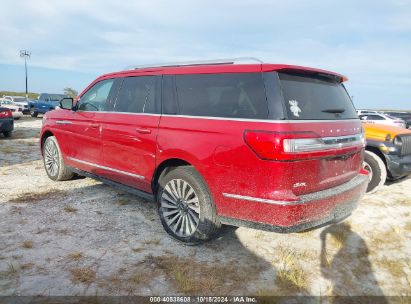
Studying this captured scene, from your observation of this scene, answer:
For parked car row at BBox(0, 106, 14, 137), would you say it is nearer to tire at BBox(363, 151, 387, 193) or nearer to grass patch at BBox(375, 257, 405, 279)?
tire at BBox(363, 151, 387, 193)

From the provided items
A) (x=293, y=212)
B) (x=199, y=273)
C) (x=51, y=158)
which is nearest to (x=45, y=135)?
(x=51, y=158)

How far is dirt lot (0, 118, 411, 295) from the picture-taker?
Result: 293cm

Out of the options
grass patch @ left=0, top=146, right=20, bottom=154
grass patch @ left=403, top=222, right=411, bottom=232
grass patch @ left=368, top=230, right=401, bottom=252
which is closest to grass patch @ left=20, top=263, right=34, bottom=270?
grass patch @ left=368, top=230, right=401, bottom=252

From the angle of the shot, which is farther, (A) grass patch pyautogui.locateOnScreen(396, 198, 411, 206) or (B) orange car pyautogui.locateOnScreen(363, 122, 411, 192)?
(B) orange car pyautogui.locateOnScreen(363, 122, 411, 192)

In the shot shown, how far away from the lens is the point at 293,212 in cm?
293

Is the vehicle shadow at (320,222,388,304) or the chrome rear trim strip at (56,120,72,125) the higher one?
the chrome rear trim strip at (56,120,72,125)

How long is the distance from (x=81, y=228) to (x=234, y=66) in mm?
2568

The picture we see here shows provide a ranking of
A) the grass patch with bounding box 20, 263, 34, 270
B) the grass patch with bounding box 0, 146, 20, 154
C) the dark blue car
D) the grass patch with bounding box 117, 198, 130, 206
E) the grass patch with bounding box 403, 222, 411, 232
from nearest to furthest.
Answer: the grass patch with bounding box 20, 263, 34, 270, the grass patch with bounding box 403, 222, 411, 232, the grass patch with bounding box 117, 198, 130, 206, the grass patch with bounding box 0, 146, 20, 154, the dark blue car

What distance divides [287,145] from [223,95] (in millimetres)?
905

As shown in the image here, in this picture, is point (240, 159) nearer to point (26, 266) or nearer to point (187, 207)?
point (187, 207)

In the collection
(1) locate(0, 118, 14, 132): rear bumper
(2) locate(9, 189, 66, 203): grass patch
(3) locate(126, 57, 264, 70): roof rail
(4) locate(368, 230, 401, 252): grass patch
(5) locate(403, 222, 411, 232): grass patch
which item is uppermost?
(3) locate(126, 57, 264, 70): roof rail

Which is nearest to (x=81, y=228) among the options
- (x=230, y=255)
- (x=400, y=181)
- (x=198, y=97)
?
(x=230, y=255)

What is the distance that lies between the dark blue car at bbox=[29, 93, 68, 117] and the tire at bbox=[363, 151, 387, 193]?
21.9 meters

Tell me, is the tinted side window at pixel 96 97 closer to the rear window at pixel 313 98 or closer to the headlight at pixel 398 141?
the rear window at pixel 313 98
